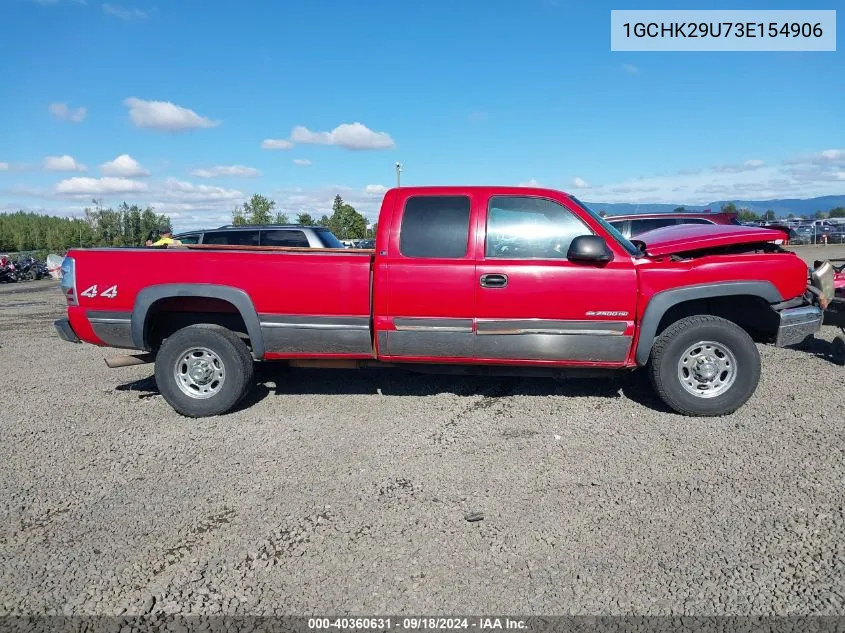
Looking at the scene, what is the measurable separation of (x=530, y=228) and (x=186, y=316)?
323 centimetres

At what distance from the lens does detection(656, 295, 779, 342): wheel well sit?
493 cm

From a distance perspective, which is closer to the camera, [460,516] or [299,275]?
[460,516]

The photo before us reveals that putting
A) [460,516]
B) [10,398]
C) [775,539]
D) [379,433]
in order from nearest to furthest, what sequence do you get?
Result: 1. [775,539]
2. [460,516]
3. [379,433]
4. [10,398]

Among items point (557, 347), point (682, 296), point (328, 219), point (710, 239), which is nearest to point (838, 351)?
point (710, 239)

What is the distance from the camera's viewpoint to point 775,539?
9.58 feet

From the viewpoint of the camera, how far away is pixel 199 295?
4719 mm

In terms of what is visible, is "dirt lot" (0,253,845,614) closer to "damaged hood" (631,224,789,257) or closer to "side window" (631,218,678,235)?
"damaged hood" (631,224,789,257)

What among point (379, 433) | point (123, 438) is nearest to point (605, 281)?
point (379, 433)

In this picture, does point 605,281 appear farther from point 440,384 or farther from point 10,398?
point 10,398

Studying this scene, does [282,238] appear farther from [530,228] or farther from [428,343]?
[530,228]

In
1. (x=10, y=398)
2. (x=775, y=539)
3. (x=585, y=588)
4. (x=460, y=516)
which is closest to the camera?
(x=585, y=588)

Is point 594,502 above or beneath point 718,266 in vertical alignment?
beneath

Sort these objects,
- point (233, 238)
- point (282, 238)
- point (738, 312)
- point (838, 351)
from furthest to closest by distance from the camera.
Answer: point (233, 238) < point (282, 238) < point (838, 351) < point (738, 312)

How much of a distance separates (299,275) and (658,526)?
314cm
